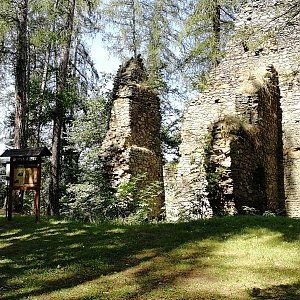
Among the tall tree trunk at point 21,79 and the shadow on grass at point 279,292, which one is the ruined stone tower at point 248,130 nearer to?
the tall tree trunk at point 21,79

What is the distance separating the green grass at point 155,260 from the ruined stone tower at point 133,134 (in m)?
3.97

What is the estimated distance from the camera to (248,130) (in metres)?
13.8

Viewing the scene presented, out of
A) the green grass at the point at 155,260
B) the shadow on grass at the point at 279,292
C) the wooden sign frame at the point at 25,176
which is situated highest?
the wooden sign frame at the point at 25,176

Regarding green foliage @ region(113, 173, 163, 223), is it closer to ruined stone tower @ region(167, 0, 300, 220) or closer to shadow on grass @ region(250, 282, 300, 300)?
ruined stone tower @ region(167, 0, 300, 220)

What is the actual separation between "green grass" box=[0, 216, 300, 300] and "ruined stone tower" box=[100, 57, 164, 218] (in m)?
3.97

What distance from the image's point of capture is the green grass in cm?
663

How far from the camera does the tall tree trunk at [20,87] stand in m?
16.1

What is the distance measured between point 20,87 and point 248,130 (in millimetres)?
8007

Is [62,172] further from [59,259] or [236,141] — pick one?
[59,259]

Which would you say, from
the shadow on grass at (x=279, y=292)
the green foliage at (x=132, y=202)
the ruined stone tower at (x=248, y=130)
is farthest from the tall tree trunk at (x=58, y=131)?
the shadow on grass at (x=279, y=292)

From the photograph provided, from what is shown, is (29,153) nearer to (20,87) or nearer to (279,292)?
(20,87)

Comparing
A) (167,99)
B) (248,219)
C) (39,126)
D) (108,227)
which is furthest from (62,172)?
(248,219)

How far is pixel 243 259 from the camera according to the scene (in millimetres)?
8203

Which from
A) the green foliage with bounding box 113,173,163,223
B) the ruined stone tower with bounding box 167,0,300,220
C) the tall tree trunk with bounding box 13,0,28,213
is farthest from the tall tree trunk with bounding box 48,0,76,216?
the ruined stone tower with bounding box 167,0,300,220
